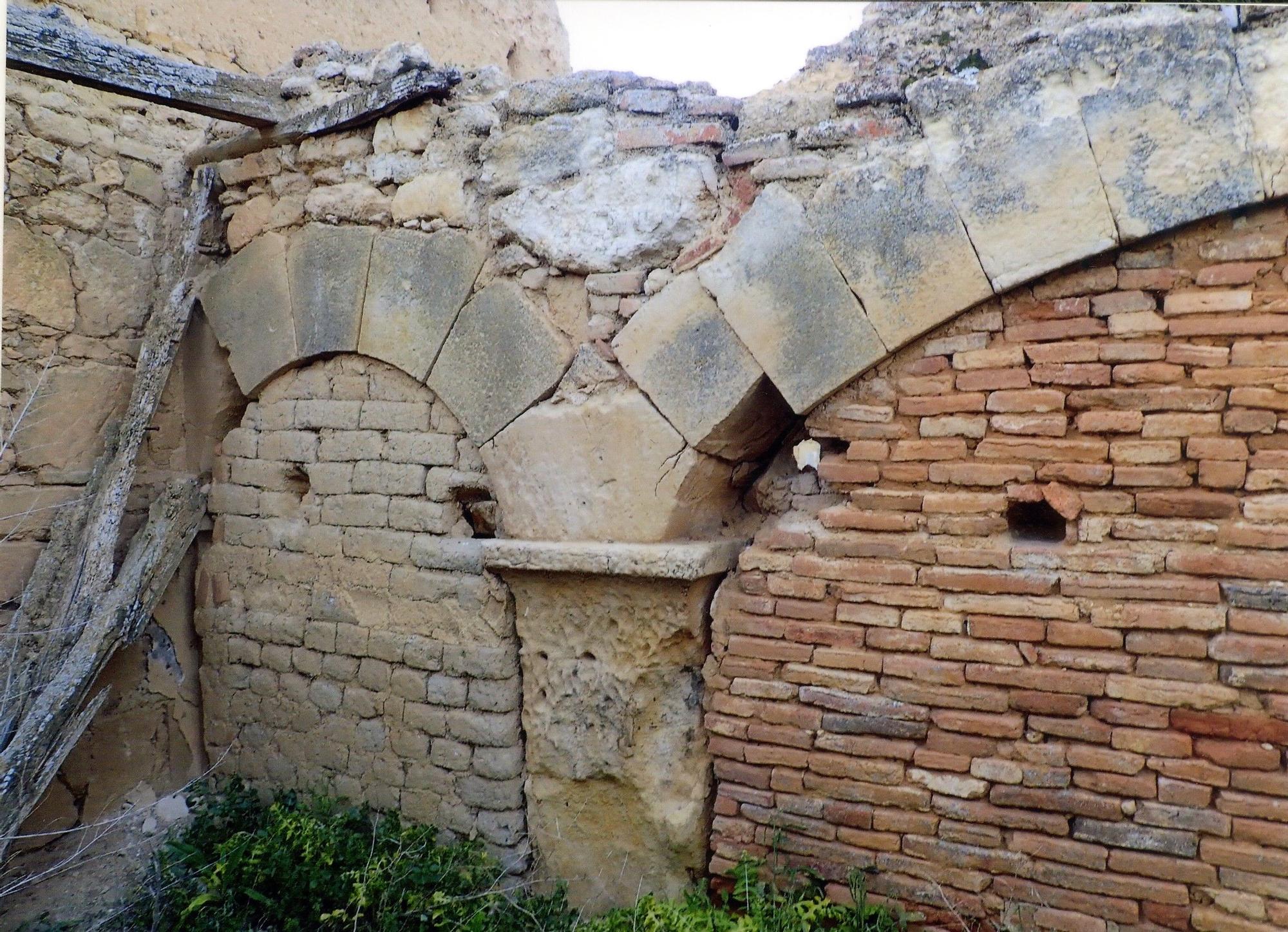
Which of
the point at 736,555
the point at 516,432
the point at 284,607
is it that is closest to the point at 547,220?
the point at 516,432

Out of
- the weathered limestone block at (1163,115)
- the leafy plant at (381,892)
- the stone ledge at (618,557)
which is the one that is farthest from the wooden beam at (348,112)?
the leafy plant at (381,892)

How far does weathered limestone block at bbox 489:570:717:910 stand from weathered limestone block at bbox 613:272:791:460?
53 cm

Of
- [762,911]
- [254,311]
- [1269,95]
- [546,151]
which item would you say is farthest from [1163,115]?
[254,311]

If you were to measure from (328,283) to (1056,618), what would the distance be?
9.53 ft

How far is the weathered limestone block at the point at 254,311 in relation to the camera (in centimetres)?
380

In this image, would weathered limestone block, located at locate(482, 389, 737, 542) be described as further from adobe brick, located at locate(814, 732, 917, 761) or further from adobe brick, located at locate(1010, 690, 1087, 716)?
adobe brick, located at locate(1010, 690, 1087, 716)

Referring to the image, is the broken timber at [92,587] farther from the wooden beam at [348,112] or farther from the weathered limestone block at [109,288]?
the wooden beam at [348,112]

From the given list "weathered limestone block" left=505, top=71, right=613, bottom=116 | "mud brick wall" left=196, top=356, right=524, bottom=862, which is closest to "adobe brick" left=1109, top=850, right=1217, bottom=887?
"mud brick wall" left=196, top=356, right=524, bottom=862

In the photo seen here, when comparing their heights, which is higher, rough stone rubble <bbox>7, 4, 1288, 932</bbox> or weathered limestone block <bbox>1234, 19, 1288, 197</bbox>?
weathered limestone block <bbox>1234, 19, 1288, 197</bbox>

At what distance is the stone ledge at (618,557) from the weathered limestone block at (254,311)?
1325mm

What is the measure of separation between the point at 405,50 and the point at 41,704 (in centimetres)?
278

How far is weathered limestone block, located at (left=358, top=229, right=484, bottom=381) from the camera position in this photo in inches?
135

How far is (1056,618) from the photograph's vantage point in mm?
2602

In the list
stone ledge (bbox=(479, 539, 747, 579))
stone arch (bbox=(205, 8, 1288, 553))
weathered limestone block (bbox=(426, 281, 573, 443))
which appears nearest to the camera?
stone arch (bbox=(205, 8, 1288, 553))
